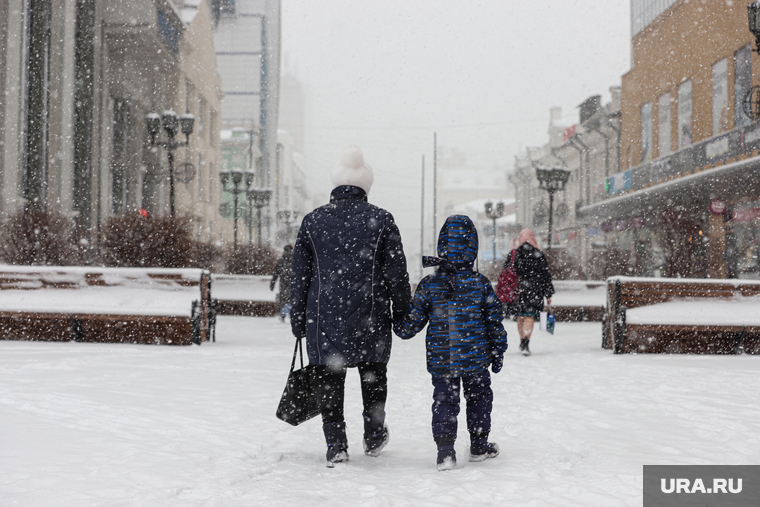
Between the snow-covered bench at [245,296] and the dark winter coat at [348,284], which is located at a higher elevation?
the dark winter coat at [348,284]

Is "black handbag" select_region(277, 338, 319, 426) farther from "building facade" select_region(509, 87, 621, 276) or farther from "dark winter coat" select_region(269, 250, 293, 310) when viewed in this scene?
"building facade" select_region(509, 87, 621, 276)

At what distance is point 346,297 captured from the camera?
13.1ft

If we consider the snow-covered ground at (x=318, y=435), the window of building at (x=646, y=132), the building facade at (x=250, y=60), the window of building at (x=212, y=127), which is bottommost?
the snow-covered ground at (x=318, y=435)

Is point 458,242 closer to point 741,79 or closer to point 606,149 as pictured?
point 741,79

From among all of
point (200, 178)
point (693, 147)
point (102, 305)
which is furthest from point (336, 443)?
point (200, 178)

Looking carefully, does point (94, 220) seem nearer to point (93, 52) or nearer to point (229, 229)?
point (93, 52)

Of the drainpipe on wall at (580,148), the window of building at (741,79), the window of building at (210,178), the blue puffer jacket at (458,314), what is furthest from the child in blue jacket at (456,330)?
the drainpipe on wall at (580,148)

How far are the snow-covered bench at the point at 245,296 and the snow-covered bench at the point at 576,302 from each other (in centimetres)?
654

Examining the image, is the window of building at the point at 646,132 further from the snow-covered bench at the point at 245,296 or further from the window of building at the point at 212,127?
the window of building at the point at 212,127

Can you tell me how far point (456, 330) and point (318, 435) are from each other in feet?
4.99

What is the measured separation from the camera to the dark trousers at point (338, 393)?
13.4 ft

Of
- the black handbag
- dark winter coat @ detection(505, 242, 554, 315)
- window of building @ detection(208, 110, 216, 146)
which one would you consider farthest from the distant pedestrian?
window of building @ detection(208, 110, 216, 146)

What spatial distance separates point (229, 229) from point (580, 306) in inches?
1553

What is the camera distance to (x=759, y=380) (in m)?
7.29
